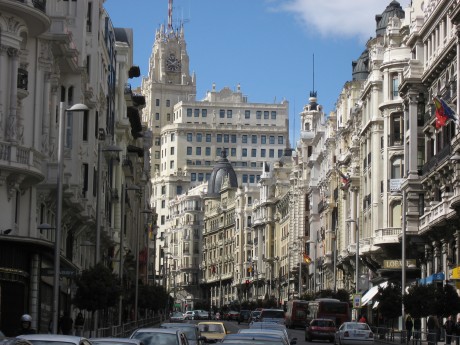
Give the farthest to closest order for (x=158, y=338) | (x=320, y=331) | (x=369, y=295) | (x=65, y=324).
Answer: (x=369, y=295) → (x=320, y=331) → (x=65, y=324) → (x=158, y=338)

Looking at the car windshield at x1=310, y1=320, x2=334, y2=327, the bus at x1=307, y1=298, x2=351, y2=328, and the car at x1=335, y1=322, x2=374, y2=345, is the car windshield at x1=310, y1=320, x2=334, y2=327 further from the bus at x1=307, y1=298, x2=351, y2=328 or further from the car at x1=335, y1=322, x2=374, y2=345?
the bus at x1=307, y1=298, x2=351, y2=328

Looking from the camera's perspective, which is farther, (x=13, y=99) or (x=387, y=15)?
(x=387, y=15)

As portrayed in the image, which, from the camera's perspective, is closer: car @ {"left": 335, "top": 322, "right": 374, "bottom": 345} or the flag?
car @ {"left": 335, "top": 322, "right": 374, "bottom": 345}

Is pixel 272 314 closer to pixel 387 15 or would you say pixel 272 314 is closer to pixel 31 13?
pixel 387 15

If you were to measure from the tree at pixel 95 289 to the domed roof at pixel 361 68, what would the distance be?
2501 inches

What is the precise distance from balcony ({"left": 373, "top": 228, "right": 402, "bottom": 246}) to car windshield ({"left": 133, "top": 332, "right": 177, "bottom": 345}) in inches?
2153

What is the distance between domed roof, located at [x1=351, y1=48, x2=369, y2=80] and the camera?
110650mm

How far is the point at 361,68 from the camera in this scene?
11288 centimetres

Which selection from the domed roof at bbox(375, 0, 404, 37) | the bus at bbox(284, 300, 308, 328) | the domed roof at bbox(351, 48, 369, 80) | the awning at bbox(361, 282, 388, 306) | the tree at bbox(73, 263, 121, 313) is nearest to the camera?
the tree at bbox(73, 263, 121, 313)

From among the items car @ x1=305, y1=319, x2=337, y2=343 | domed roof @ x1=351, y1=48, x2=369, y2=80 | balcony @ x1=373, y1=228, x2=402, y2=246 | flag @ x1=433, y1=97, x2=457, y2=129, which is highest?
domed roof @ x1=351, y1=48, x2=369, y2=80

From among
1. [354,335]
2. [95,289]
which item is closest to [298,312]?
[354,335]

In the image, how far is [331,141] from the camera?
124 m

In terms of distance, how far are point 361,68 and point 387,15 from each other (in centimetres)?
1169

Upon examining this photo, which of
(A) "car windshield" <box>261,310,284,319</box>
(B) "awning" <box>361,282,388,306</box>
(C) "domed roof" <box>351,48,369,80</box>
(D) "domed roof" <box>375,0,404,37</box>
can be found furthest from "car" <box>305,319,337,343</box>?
(C) "domed roof" <box>351,48,369,80</box>
